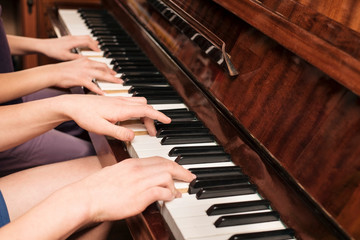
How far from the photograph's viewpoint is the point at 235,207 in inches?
32.5

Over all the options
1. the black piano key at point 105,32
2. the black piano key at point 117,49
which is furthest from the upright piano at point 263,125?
the black piano key at point 105,32

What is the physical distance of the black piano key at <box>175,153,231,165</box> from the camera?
96cm

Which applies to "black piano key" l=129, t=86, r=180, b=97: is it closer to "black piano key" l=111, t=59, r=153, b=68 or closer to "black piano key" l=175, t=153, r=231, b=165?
"black piano key" l=111, t=59, r=153, b=68

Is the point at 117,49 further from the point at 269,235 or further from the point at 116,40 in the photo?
the point at 269,235

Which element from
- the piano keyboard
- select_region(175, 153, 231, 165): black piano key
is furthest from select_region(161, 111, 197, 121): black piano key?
select_region(175, 153, 231, 165): black piano key

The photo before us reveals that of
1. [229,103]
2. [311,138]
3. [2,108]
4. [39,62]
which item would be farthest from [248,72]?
[39,62]

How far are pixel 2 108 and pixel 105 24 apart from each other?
96 cm

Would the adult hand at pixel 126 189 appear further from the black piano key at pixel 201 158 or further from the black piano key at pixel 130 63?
the black piano key at pixel 130 63

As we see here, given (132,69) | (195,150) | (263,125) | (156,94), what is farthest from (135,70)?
(263,125)

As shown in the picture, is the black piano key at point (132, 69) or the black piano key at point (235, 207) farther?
the black piano key at point (132, 69)

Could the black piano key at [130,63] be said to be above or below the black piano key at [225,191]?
above

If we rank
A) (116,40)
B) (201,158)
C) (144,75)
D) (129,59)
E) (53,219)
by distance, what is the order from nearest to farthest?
(53,219) → (201,158) → (144,75) → (129,59) → (116,40)

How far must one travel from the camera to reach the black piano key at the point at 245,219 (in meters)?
0.78

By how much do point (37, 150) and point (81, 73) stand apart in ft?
1.23
